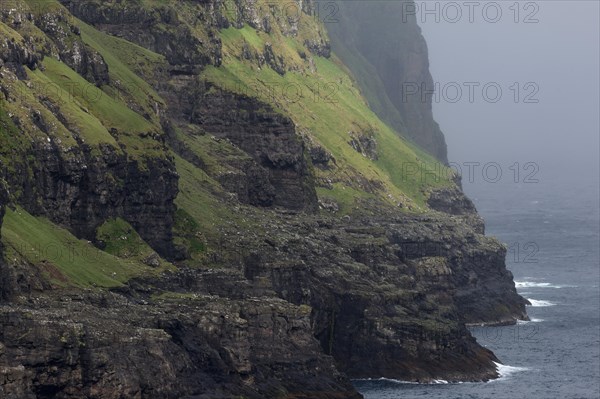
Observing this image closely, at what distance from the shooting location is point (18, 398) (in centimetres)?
19975
